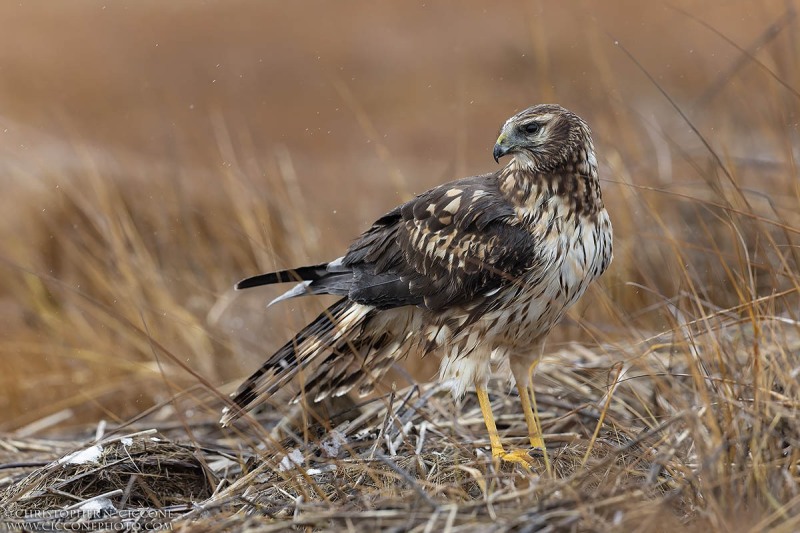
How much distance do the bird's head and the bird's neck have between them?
0.01 meters

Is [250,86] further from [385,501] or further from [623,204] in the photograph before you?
[385,501]

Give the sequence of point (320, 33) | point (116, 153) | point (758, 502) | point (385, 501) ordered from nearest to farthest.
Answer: point (758, 502) < point (385, 501) < point (116, 153) < point (320, 33)

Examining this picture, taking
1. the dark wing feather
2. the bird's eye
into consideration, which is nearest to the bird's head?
the bird's eye

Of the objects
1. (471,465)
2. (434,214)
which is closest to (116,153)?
(434,214)

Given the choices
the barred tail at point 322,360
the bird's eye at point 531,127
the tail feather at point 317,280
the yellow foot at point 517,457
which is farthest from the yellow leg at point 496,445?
the bird's eye at point 531,127

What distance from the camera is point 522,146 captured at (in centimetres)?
369

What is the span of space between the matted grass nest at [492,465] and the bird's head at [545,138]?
29.8 inches

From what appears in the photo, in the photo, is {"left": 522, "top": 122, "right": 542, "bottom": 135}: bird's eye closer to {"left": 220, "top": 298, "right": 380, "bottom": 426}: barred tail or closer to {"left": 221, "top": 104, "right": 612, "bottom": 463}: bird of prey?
{"left": 221, "top": 104, "right": 612, "bottom": 463}: bird of prey

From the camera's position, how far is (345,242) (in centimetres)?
707

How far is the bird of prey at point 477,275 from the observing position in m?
3.62

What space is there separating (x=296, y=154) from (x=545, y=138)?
737 centimetres

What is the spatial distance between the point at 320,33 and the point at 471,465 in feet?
37.8

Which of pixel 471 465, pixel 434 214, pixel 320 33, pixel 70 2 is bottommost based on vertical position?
Result: pixel 471 465

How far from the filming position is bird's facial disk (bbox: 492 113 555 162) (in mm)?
3674
